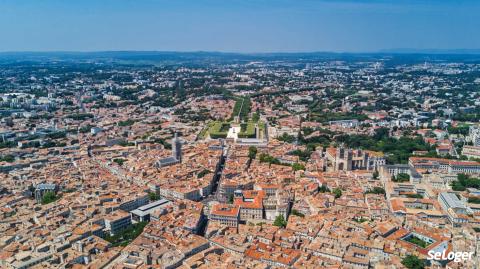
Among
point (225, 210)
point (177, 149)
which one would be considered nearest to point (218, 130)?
point (177, 149)

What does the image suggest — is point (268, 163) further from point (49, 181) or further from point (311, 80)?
point (311, 80)

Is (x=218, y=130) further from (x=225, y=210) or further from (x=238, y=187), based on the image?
(x=225, y=210)

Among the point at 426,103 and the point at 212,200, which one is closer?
the point at 212,200

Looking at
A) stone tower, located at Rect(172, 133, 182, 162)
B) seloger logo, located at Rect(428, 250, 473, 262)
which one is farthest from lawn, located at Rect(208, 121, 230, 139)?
seloger logo, located at Rect(428, 250, 473, 262)

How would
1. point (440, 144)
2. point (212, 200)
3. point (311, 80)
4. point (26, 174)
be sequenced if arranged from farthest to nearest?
point (311, 80)
point (440, 144)
point (26, 174)
point (212, 200)

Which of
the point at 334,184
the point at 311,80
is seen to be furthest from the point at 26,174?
the point at 311,80

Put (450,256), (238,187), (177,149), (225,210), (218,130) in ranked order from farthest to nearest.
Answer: (218,130) < (177,149) < (238,187) < (225,210) < (450,256)

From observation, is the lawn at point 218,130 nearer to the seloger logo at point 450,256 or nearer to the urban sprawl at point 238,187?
the urban sprawl at point 238,187

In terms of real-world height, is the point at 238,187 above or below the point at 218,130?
above

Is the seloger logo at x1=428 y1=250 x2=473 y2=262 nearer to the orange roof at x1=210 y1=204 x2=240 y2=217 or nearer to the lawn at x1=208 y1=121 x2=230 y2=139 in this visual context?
the orange roof at x1=210 y1=204 x2=240 y2=217
